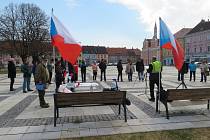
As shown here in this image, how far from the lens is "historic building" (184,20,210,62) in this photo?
7651 centimetres

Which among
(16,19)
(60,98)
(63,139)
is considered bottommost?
(63,139)

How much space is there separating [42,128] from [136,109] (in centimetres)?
340

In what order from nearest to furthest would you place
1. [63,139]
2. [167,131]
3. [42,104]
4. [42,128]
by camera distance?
[63,139], [167,131], [42,128], [42,104]

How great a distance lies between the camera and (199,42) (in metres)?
80.1

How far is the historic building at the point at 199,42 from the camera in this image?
7651 centimetres

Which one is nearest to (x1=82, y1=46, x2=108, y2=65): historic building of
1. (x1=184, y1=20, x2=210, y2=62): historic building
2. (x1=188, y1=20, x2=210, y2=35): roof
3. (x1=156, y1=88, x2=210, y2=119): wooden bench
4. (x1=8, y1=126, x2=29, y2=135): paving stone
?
(x1=184, y1=20, x2=210, y2=62): historic building

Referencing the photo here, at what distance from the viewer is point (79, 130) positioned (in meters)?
6.43

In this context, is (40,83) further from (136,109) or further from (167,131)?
(167,131)

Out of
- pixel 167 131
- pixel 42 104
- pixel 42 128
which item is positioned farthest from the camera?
pixel 42 104

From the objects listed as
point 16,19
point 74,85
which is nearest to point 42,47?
point 16,19

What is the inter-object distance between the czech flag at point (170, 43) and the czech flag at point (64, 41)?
8.78ft

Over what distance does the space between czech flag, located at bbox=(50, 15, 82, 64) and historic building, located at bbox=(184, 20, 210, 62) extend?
70.8 m

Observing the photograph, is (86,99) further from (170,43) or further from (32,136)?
(170,43)

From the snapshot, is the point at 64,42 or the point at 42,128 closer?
the point at 42,128
